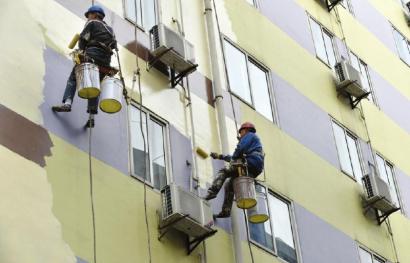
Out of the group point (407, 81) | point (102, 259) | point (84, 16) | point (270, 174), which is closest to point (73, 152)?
point (102, 259)

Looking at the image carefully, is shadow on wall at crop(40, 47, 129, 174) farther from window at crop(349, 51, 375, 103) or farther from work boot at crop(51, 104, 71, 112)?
window at crop(349, 51, 375, 103)

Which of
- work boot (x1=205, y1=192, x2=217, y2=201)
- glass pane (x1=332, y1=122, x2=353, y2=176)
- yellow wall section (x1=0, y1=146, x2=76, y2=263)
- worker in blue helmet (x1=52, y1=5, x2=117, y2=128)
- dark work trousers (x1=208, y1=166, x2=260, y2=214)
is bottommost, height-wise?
yellow wall section (x1=0, y1=146, x2=76, y2=263)

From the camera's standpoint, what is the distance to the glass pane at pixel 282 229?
1575cm

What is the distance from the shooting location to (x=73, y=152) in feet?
40.8

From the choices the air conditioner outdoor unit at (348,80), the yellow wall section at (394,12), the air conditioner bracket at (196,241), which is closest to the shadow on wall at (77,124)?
the air conditioner bracket at (196,241)

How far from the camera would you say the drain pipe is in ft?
47.1

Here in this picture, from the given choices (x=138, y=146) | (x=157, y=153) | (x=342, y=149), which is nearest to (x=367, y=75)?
(x=342, y=149)

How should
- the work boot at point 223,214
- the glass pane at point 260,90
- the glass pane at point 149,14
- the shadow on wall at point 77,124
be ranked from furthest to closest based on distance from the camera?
the glass pane at point 260,90, the glass pane at point 149,14, the work boot at point 223,214, the shadow on wall at point 77,124

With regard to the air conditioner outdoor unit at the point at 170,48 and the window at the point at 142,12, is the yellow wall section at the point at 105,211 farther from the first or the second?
the window at the point at 142,12

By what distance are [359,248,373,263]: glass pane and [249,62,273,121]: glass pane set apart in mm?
3554

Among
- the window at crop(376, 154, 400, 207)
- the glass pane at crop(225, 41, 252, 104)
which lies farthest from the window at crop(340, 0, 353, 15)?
the glass pane at crop(225, 41, 252, 104)

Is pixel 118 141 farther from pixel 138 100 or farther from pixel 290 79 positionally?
pixel 290 79

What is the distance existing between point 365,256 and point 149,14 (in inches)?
280

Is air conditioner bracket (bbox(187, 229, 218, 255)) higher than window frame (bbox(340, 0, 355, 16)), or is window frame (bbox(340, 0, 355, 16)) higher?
window frame (bbox(340, 0, 355, 16))
